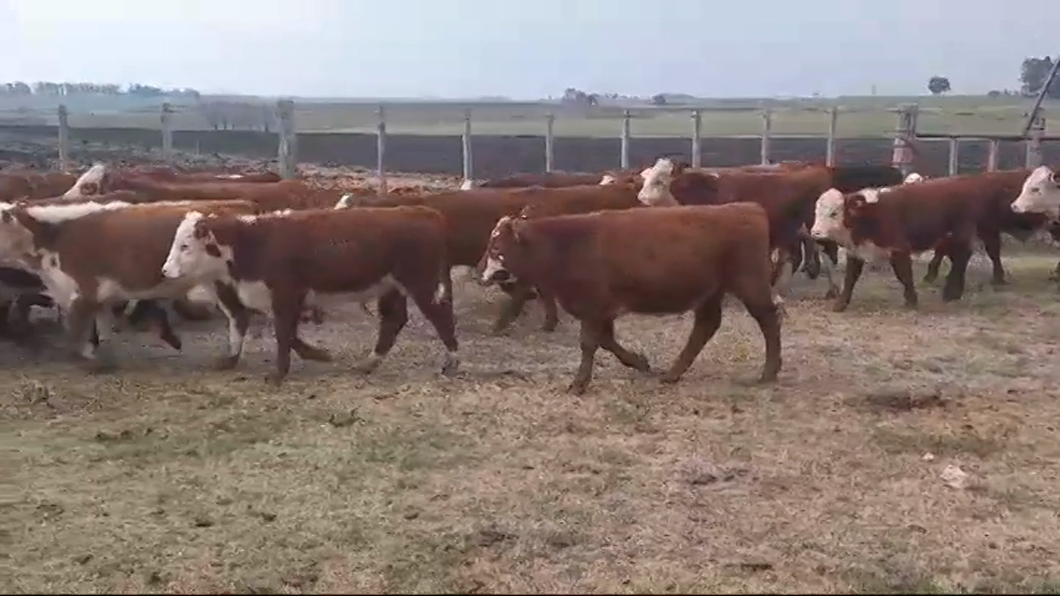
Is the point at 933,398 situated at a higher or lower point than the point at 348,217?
lower

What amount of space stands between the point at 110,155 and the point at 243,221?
77.0ft

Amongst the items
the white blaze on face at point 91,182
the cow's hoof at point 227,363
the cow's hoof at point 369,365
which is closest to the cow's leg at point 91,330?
the cow's hoof at point 227,363

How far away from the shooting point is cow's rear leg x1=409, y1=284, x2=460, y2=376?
9117 mm

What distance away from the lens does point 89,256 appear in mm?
9445

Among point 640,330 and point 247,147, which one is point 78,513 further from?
point 247,147

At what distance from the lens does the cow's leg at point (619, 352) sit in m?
8.77

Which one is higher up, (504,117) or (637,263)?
(504,117)

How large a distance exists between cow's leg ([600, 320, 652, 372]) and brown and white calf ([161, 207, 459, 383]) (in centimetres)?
128

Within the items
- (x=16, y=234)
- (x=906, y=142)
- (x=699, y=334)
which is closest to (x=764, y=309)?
(x=699, y=334)

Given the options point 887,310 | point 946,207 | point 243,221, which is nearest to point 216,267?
point 243,221

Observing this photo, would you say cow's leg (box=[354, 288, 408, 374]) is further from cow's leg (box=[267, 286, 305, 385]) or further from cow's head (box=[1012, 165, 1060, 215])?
cow's head (box=[1012, 165, 1060, 215])

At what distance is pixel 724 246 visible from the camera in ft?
28.5

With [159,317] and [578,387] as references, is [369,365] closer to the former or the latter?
[578,387]

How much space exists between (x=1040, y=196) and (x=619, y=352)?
6899 millimetres
